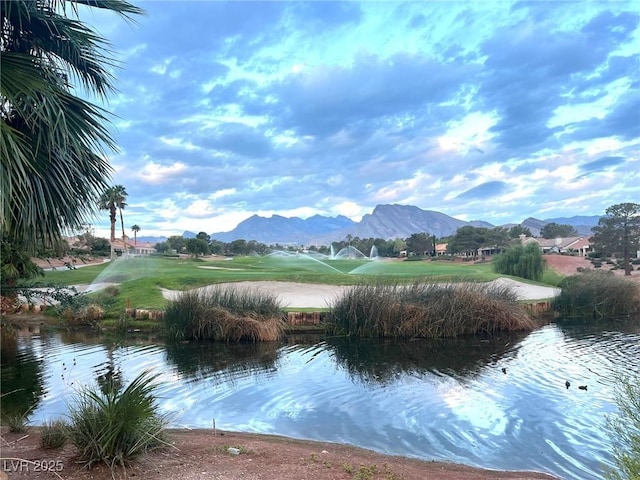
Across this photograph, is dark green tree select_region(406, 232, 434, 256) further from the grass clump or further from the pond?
the grass clump

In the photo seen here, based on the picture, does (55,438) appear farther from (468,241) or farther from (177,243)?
(177,243)

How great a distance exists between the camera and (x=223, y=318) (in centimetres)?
1515

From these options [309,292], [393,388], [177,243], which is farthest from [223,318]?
[177,243]

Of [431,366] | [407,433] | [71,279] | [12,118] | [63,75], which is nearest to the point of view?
[12,118]

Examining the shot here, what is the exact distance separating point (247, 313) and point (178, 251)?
6524cm

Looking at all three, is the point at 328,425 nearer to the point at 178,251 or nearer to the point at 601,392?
the point at 601,392

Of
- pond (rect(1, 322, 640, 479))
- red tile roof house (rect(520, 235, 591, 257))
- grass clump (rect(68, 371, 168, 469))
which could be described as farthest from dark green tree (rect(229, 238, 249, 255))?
grass clump (rect(68, 371, 168, 469))

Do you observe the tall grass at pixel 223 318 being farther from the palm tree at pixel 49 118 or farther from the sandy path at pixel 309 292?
the palm tree at pixel 49 118

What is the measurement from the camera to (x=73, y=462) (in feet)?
15.6

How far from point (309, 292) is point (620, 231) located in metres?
34.2

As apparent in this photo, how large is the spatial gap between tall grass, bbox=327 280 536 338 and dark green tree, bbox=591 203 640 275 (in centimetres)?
3209

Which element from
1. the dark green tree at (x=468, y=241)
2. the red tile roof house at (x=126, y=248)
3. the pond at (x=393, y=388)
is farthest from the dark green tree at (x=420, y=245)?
the pond at (x=393, y=388)

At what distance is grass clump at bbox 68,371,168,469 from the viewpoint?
186 inches

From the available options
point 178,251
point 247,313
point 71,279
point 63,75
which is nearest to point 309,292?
point 247,313
